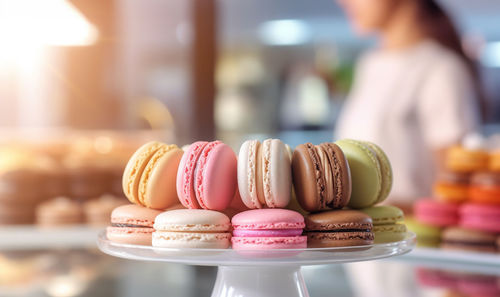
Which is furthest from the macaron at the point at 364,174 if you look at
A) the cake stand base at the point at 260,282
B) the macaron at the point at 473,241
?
the macaron at the point at 473,241

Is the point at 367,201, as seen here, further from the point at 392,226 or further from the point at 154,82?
the point at 154,82

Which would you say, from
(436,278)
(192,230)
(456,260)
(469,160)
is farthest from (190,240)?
(469,160)

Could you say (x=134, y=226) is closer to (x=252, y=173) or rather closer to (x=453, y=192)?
(x=252, y=173)

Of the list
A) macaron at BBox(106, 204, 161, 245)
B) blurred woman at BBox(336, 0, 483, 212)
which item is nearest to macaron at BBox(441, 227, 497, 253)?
blurred woman at BBox(336, 0, 483, 212)

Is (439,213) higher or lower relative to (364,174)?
lower

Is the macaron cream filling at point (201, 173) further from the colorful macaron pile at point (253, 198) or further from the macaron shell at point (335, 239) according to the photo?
the macaron shell at point (335, 239)

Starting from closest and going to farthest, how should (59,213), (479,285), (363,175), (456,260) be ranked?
(363,175), (479,285), (456,260), (59,213)

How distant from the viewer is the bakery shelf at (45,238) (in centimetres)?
135

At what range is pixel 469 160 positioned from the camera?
1.34 m

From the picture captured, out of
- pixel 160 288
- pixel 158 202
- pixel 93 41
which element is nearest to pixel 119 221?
pixel 158 202

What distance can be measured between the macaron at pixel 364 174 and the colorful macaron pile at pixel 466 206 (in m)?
0.71

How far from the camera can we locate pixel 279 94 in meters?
3.70

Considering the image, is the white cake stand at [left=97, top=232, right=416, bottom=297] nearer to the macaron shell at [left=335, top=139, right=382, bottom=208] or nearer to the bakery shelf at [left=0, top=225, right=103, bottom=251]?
the macaron shell at [left=335, top=139, right=382, bottom=208]

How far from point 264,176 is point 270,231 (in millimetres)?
55
